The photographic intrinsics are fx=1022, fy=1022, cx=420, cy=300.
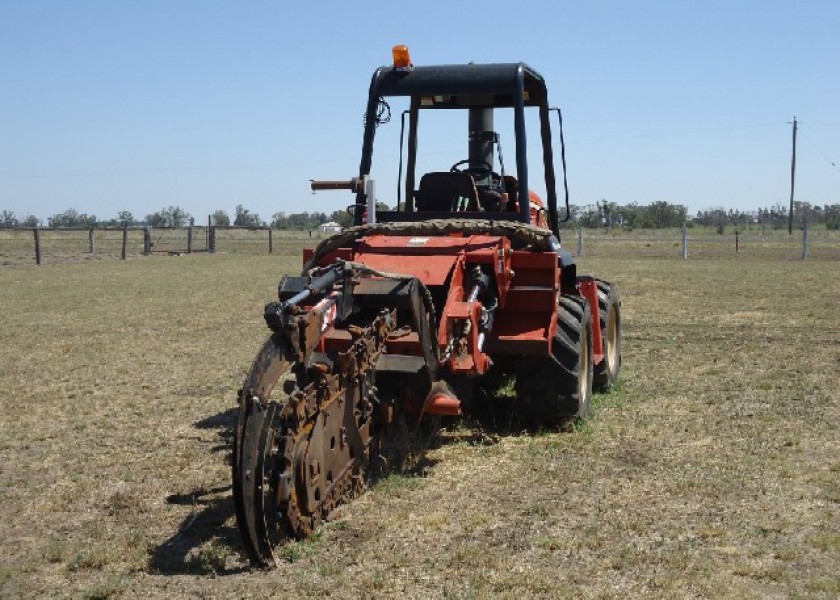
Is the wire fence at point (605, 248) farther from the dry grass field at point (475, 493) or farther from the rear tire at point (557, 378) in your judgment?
the rear tire at point (557, 378)

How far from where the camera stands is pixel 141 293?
20422 millimetres

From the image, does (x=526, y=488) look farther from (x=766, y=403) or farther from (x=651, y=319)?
(x=651, y=319)

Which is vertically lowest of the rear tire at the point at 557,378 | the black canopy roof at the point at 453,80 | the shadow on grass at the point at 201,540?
the shadow on grass at the point at 201,540

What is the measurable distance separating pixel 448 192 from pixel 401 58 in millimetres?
1095

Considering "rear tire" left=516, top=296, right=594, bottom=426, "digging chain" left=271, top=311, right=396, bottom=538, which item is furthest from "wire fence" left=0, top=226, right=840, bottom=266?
"digging chain" left=271, top=311, right=396, bottom=538

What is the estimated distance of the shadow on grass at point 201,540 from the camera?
4719 millimetres

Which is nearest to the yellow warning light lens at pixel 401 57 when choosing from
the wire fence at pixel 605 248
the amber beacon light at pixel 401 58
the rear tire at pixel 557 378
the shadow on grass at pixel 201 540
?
the amber beacon light at pixel 401 58

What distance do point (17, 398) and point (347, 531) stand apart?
5112 millimetres

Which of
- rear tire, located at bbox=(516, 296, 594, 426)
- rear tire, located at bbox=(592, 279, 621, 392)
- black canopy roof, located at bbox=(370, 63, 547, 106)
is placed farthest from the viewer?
rear tire, located at bbox=(592, 279, 621, 392)

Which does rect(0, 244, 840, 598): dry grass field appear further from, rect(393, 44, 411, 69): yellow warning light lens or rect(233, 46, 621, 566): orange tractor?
rect(393, 44, 411, 69): yellow warning light lens

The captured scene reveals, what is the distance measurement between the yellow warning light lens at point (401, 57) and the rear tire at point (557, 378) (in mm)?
2227

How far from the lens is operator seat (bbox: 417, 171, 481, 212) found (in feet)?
26.4

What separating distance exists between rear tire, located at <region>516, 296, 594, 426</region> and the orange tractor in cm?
1

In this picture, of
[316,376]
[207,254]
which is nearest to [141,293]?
[316,376]
